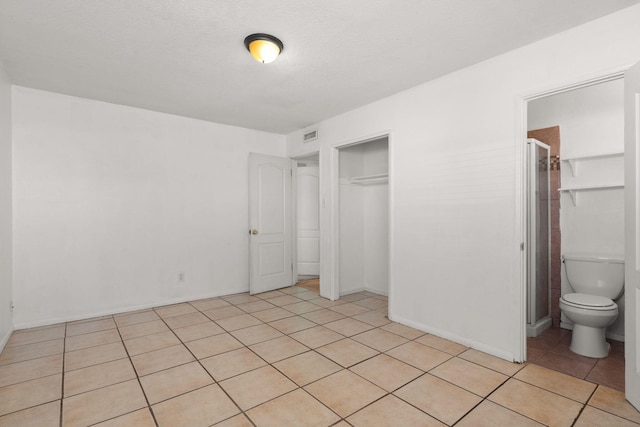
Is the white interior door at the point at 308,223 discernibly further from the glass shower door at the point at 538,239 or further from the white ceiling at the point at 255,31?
the glass shower door at the point at 538,239

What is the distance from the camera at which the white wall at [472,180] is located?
228 centimetres

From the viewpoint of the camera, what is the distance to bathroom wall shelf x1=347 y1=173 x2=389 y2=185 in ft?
14.3

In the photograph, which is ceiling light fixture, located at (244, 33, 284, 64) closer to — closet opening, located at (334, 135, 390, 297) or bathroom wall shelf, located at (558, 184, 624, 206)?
closet opening, located at (334, 135, 390, 297)

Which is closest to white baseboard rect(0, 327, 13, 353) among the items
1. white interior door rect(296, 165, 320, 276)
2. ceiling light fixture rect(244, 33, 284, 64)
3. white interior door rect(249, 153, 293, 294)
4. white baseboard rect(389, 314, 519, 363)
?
white interior door rect(249, 153, 293, 294)

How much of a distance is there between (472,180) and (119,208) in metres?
3.94

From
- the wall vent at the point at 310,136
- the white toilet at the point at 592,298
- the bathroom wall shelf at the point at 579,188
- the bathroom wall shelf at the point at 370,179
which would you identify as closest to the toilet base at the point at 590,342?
the white toilet at the point at 592,298

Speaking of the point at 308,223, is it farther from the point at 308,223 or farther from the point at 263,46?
the point at 263,46

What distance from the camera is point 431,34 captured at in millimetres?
2328

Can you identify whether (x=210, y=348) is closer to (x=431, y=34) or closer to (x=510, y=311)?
(x=510, y=311)

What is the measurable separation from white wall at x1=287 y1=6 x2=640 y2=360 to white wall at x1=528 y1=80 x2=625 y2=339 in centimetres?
→ 108

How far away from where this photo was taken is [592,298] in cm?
271

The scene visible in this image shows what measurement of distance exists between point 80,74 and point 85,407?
2858mm

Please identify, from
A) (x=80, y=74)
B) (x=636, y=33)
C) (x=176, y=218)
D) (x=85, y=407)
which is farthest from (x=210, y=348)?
(x=636, y=33)

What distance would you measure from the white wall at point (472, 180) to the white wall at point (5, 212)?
12.1ft
